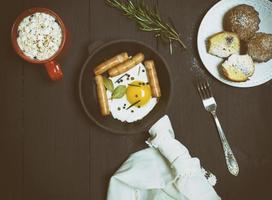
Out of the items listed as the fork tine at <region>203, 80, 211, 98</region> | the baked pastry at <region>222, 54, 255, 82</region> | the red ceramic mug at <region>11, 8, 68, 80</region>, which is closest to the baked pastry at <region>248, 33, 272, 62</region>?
the baked pastry at <region>222, 54, 255, 82</region>

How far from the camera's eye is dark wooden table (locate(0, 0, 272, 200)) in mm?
987

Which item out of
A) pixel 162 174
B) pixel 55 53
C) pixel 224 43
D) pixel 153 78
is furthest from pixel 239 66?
pixel 55 53

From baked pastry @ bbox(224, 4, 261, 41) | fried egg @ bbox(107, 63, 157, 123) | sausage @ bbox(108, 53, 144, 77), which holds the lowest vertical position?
fried egg @ bbox(107, 63, 157, 123)

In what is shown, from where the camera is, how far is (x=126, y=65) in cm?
97

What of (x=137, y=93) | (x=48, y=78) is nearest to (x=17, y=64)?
(x=48, y=78)

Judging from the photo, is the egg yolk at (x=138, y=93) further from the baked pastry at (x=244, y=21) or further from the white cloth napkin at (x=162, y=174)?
the baked pastry at (x=244, y=21)

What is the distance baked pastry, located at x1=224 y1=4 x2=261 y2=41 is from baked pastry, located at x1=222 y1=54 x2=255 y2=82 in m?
0.05

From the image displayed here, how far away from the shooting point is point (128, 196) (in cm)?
97

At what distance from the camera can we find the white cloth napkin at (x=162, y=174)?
93 cm

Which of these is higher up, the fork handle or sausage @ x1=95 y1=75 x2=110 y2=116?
sausage @ x1=95 y1=75 x2=110 y2=116

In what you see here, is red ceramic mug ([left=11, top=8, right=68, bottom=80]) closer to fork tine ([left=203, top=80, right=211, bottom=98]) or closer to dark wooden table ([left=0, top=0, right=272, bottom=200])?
dark wooden table ([left=0, top=0, right=272, bottom=200])

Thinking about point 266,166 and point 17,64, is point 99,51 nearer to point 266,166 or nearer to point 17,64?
point 17,64

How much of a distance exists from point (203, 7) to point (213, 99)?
22 cm

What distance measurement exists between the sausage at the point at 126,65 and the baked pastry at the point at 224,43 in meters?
0.16
